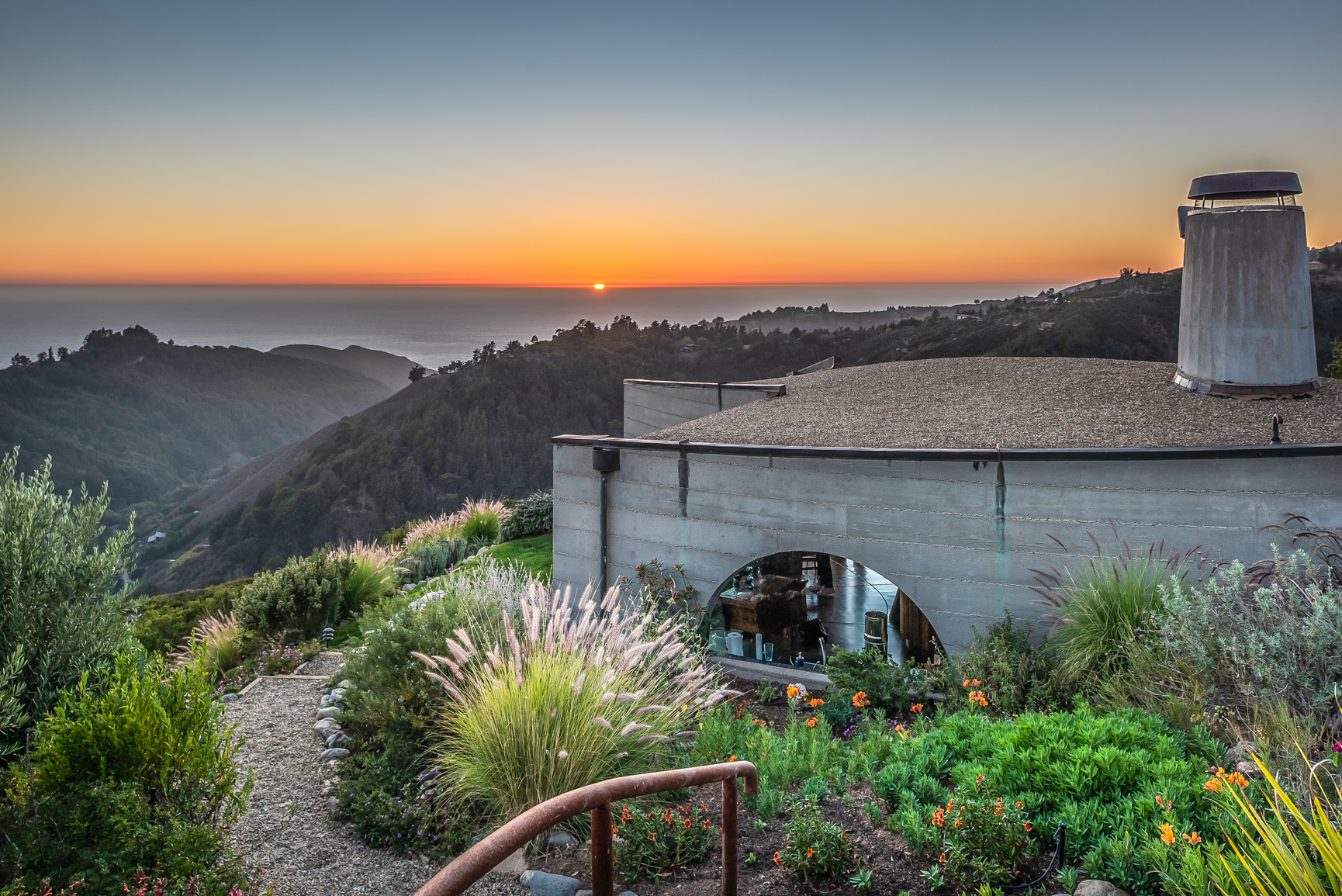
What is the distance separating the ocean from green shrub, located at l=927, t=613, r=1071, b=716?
48550mm

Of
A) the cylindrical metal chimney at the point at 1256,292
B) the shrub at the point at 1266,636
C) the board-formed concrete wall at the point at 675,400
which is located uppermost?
the cylindrical metal chimney at the point at 1256,292

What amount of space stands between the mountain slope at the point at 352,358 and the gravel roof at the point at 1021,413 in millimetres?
86487

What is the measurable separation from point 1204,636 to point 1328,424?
3.87 metres

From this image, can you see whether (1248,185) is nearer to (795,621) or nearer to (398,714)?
(795,621)

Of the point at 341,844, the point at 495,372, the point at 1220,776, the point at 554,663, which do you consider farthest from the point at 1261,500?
the point at 495,372

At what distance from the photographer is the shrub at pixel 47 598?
3869mm

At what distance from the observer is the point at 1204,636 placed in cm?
444

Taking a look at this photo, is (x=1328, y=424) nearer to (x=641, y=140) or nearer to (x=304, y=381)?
(x=641, y=140)

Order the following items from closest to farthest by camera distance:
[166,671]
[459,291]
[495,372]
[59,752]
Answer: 1. [59,752]
2. [166,671]
3. [495,372]
4. [459,291]

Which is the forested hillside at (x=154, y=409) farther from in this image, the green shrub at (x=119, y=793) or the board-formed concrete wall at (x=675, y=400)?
the green shrub at (x=119, y=793)

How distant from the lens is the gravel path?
13.2 ft

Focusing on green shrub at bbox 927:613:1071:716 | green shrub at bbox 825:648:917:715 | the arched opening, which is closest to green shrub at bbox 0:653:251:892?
green shrub at bbox 825:648:917:715

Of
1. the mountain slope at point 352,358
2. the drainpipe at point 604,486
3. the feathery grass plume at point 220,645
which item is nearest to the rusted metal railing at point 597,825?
the drainpipe at point 604,486

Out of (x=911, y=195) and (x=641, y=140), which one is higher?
(x=641, y=140)
